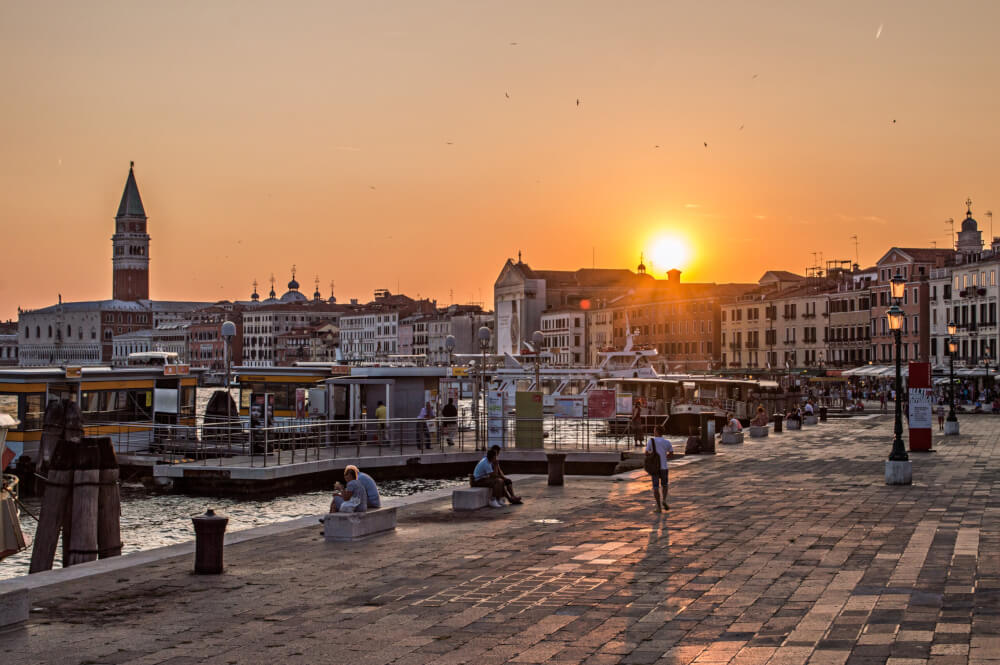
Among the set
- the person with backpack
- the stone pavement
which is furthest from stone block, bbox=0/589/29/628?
the person with backpack

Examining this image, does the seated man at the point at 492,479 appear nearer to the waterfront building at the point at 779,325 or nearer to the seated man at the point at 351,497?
the seated man at the point at 351,497

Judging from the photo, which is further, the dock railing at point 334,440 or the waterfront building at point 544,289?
the waterfront building at point 544,289

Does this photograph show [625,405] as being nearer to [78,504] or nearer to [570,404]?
[570,404]

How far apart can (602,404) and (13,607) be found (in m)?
44.4

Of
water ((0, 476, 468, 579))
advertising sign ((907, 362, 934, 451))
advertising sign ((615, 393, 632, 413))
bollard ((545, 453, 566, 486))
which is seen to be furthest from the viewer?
advertising sign ((615, 393, 632, 413))

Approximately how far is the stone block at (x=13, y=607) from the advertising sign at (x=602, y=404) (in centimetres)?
4247

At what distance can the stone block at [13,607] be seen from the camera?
10898mm

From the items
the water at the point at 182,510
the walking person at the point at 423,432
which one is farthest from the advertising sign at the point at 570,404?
the water at the point at 182,510

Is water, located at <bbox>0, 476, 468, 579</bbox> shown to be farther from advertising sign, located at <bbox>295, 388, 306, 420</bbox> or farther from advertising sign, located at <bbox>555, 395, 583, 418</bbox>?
advertising sign, located at <bbox>555, 395, 583, 418</bbox>

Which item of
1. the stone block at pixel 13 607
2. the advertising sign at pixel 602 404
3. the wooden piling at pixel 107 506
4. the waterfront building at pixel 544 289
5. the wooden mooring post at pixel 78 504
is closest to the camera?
the stone block at pixel 13 607

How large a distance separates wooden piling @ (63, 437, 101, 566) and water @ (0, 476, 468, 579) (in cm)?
461

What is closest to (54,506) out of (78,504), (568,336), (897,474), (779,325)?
(78,504)

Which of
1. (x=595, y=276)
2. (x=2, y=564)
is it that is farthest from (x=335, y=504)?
(x=595, y=276)

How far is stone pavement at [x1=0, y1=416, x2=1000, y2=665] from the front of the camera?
10.1 meters
